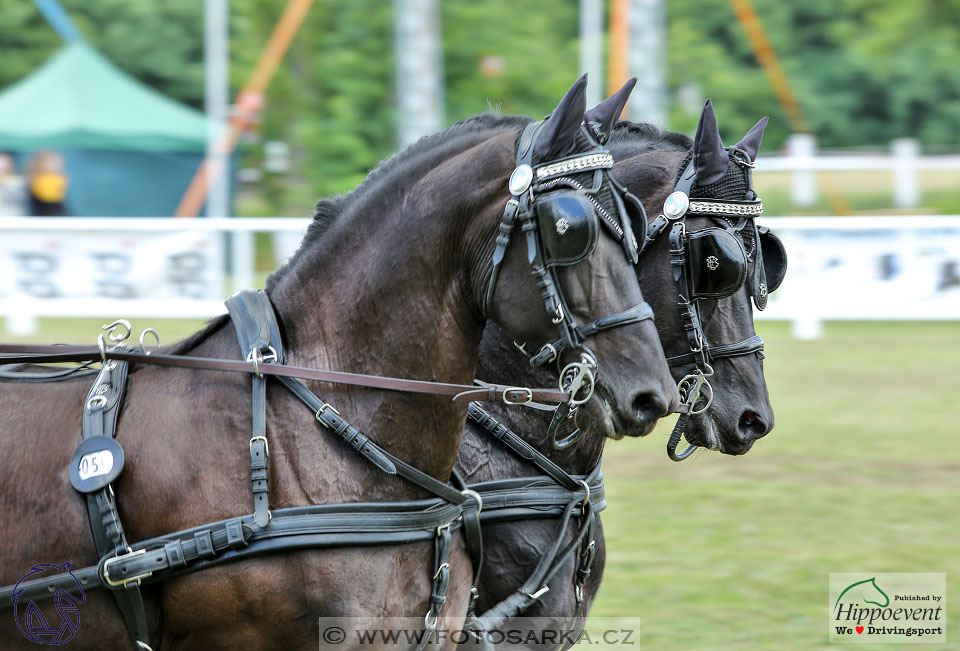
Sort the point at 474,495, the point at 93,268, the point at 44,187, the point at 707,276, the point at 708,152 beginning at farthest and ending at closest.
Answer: the point at 44,187 < the point at 93,268 < the point at 708,152 < the point at 707,276 < the point at 474,495

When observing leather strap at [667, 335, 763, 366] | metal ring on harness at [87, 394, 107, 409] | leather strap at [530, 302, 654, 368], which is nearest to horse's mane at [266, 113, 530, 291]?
metal ring on harness at [87, 394, 107, 409]

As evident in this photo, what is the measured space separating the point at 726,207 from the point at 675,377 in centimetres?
60

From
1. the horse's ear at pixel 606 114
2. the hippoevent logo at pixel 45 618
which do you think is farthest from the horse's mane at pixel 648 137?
the hippoevent logo at pixel 45 618

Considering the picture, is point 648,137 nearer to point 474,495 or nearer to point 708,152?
point 708,152

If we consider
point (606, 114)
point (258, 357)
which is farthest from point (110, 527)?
point (606, 114)

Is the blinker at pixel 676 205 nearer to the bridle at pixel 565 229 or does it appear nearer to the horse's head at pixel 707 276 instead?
the horse's head at pixel 707 276

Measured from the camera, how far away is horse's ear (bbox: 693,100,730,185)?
11.5ft

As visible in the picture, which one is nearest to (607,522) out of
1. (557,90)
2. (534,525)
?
(534,525)

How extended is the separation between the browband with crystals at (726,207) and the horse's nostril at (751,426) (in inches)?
26.3

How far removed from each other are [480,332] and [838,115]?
22.5 m

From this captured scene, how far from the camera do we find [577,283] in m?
2.57

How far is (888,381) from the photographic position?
9250 mm

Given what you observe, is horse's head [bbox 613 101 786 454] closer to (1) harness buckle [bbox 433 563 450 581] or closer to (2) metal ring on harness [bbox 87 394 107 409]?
(1) harness buckle [bbox 433 563 450 581]

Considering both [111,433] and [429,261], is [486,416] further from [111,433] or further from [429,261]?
[111,433]
